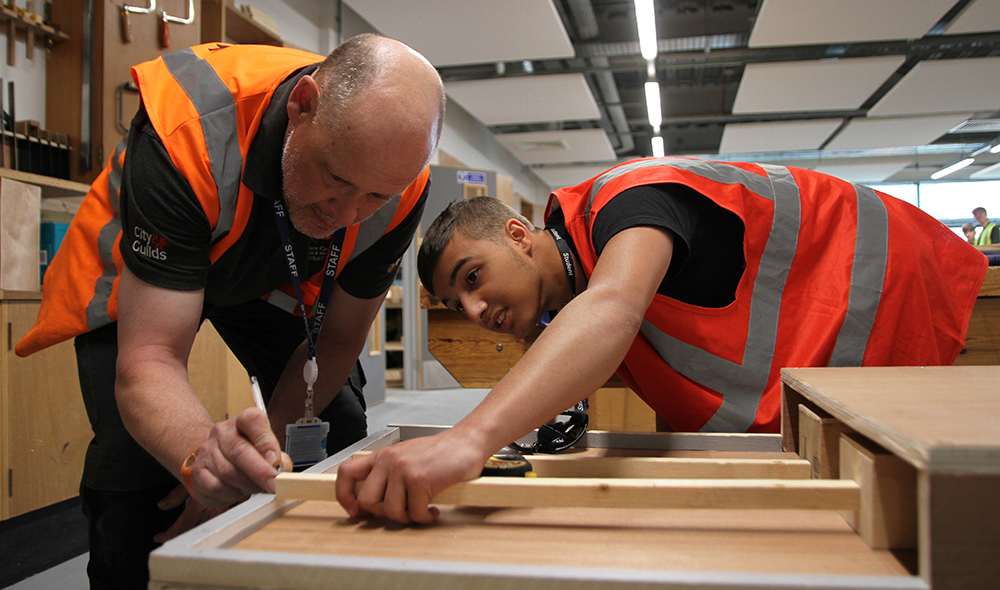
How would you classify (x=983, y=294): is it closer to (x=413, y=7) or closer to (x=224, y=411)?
(x=224, y=411)

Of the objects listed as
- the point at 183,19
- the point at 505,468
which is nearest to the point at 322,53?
the point at 183,19

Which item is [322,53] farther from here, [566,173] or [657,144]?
[566,173]

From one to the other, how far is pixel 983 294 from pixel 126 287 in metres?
1.79

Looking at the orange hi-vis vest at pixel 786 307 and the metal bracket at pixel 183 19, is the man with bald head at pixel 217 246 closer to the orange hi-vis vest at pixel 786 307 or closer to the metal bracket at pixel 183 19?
the orange hi-vis vest at pixel 786 307

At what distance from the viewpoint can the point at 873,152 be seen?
965cm

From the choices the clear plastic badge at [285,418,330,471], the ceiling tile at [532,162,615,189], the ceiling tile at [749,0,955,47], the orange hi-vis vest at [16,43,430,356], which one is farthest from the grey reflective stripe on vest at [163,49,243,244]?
the ceiling tile at [532,162,615,189]

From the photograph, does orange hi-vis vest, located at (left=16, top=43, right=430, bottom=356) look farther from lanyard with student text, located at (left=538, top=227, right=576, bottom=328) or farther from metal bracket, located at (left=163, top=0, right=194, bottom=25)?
metal bracket, located at (left=163, top=0, right=194, bottom=25)

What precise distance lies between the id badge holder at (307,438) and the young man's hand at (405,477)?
0.46m

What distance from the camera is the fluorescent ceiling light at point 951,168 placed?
31.6 feet

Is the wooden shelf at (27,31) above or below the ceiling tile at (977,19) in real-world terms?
below

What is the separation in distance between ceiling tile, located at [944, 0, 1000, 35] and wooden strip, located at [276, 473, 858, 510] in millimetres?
5369

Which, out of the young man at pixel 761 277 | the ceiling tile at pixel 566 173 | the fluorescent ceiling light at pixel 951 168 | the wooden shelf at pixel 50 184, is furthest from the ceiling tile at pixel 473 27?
the fluorescent ceiling light at pixel 951 168

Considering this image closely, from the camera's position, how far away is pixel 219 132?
1047mm

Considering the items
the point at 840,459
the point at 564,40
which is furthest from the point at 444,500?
the point at 564,40
